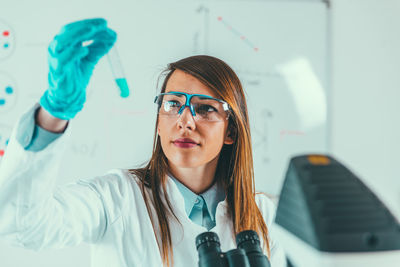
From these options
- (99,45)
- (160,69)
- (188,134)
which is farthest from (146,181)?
(160,69)

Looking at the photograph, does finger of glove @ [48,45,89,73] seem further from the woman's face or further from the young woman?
the woman's face

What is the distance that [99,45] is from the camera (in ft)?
2.50

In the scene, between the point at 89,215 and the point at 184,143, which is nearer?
the point at 89,215

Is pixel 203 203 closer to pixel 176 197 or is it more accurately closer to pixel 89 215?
pixel 176 197

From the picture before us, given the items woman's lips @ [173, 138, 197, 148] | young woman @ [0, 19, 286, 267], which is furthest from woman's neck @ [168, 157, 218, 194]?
woman's lips @ [173, 138, 197, 148]

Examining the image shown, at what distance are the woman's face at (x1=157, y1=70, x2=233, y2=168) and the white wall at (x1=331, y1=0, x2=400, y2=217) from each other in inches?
42.3

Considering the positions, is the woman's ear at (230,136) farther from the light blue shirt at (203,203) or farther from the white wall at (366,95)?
the white wall at (366,95)

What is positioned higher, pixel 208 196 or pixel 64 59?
pixel 64 59

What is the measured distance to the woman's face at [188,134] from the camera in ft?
3.19

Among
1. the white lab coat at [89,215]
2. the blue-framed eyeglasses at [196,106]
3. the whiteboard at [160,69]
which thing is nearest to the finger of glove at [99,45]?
the white lab coat at [89,215]

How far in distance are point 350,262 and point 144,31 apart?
59.4 inches

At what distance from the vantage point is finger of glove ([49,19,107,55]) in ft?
2.20

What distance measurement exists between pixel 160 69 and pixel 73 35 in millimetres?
999

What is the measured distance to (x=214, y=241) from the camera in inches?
23.5
